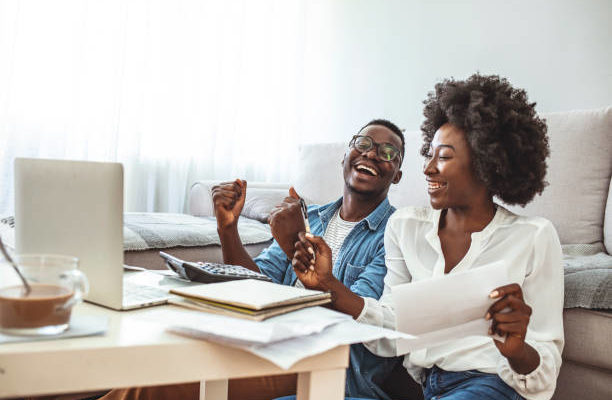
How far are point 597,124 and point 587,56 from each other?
2.06ft

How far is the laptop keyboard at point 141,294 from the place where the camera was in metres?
0.79

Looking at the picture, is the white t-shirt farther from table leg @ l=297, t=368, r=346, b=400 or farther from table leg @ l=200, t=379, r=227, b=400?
table leg @ l=297, t=368, r=346, b=400

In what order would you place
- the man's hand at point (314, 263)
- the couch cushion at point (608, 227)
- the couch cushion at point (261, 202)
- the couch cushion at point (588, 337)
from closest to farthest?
the man's hand at point (314, 263) < the couch cushion at point (588, 337) < the couch cushion at point (608, 227) < the couch cushion at point (261, 202)

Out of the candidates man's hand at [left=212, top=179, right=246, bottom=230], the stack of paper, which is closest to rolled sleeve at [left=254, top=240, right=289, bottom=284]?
man's hand at [left=212, top=179, right=246, bottom=230]

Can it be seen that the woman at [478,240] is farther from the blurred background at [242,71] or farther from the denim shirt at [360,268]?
the blurred background at [242,71]

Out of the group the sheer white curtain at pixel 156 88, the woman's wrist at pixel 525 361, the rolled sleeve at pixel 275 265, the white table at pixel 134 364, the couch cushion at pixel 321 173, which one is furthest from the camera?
the sheer white curtain at pixel 156 88

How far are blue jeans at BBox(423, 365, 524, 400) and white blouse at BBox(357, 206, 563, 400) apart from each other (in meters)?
0.01

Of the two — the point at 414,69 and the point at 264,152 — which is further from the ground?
the point at 414,69

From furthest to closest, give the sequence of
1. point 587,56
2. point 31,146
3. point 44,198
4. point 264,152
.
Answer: point 264,152 → point 31,146 → point 587,56 → point 44,198

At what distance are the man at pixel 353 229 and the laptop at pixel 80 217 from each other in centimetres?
52

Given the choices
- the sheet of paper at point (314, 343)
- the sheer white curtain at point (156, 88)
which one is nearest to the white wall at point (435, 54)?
the sheer white curtain at point (156, 88)

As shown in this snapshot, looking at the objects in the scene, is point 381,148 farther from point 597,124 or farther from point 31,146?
point 31,146

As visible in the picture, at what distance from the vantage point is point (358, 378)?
1221 millimetres

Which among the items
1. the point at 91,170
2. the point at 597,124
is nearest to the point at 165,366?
the point at 91,170
